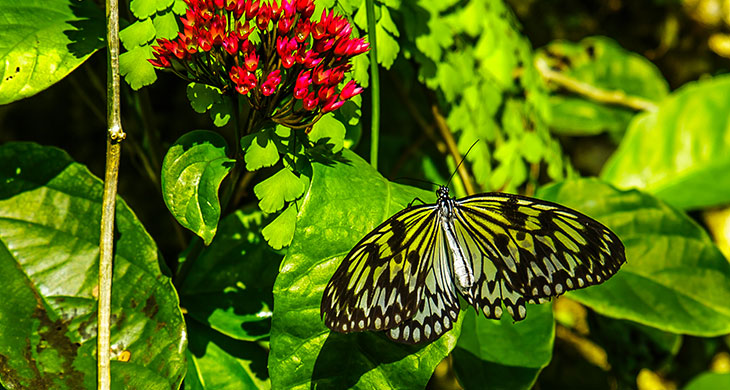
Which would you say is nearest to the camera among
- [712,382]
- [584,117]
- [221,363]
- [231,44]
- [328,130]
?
[231,44]

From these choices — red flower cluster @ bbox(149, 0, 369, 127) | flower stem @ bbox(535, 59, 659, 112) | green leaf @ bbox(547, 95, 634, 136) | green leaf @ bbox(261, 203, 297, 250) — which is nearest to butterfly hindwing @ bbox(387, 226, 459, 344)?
green leaf @ bbox(261, 203, 297, 250)

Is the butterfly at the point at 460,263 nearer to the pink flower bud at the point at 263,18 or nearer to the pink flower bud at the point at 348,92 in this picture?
the pink flower bud at the point at 348,92

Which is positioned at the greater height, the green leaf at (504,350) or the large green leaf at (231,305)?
the large green leaf at (231,305)

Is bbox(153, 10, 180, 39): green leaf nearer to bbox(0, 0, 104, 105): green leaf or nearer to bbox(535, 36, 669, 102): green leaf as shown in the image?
bbox(0, 0, 104, 105): green leaf

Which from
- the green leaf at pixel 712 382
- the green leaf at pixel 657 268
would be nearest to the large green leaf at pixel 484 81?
the green leaf at pixel 657 268

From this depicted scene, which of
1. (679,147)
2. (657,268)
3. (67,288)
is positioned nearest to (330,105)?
(67,288)

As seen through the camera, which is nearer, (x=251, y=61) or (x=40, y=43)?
(x=251, y=61)

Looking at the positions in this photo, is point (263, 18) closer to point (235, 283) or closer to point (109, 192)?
point (109, 192)
